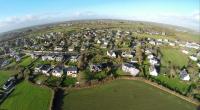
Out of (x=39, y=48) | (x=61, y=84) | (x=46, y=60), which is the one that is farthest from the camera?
(x=39, y=48)

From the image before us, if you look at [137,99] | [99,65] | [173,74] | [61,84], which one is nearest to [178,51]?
[173,74]

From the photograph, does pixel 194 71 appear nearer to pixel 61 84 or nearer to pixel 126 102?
pixel 126 102

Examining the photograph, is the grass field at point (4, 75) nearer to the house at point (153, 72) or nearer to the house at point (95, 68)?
the house at point (95, 68)

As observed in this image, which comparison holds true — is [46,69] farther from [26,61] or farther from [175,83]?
[175,83]

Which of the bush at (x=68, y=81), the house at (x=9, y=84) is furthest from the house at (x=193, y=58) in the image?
the house at (x=9, y=84)

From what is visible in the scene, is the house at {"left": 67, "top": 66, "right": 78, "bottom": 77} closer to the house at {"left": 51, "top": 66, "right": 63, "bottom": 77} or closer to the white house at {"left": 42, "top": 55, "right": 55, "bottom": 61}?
the house at {"left": 51, "top": 66, "right": 63, "bottom": 77}

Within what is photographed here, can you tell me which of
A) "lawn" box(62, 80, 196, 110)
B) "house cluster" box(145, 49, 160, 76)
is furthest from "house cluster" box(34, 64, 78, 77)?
"house cluster" box(145, 49, 160, 76)

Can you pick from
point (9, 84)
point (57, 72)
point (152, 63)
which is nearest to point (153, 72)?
point (152, 63)
